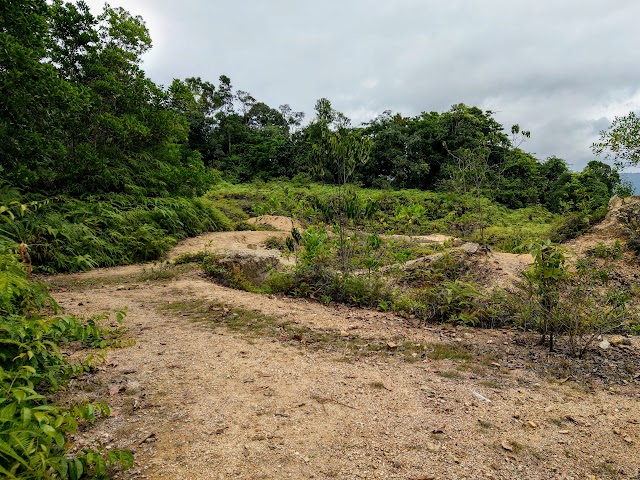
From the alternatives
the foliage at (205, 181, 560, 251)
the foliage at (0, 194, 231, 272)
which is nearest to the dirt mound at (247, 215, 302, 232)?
the foliage at (205, 181, 560, 251)

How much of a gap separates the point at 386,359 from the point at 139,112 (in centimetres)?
1001

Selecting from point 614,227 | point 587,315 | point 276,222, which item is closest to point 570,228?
point 614,227

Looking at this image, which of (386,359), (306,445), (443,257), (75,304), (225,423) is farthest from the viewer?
(443,257)

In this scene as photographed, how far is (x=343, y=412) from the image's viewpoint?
8.61 ft

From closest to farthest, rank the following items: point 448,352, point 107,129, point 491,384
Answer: point 491,384
point 448,352
point 107,129

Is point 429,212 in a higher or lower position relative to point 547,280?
higher

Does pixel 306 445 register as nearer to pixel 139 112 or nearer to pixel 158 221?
pixel 158 221

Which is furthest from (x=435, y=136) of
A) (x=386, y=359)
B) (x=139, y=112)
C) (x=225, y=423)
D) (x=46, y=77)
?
(x=225, y=423)

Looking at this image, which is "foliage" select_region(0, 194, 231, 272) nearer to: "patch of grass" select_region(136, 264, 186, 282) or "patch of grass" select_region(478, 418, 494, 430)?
"patch of grass" select_region(136, 264, 186, 282)

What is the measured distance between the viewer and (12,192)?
7.15 metres

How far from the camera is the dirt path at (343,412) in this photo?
2.11 meters

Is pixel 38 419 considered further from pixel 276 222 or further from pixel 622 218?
pixel 276 222

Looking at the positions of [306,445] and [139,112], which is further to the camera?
[139,112]

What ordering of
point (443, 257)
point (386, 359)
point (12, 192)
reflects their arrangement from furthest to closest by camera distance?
point (12, 192) < point (443, 257) < point (386, 359)
